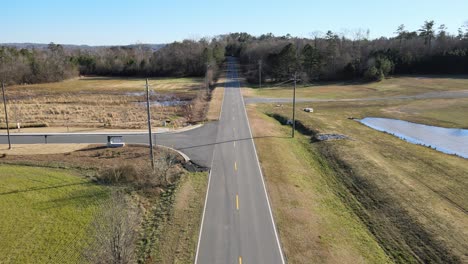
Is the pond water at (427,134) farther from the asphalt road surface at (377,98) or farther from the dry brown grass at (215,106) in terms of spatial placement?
the dry brown grass at (215,106)

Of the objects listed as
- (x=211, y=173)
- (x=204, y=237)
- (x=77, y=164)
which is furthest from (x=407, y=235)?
(x=77, y=164)

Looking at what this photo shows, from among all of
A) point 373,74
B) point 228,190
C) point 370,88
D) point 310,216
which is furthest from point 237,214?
point 373,74

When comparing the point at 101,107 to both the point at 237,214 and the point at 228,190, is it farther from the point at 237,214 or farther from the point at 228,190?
the point at 237,214

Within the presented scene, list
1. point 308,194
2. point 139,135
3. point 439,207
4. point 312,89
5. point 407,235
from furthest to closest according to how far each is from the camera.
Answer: point 312,89 < point 139,135 < point 308,194 < point 439,207 < point 407,235

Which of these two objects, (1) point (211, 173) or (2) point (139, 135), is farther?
(2) point (139, 135)

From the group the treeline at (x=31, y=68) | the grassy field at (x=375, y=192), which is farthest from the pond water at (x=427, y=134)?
the treeline at (x=31, y=68)

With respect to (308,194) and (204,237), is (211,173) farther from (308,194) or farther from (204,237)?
(204,237)

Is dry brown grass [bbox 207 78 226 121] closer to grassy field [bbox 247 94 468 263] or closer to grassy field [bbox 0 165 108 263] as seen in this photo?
grassy field [bbox 247 94 468 263]

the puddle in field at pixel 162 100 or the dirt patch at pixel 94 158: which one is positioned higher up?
the puddle in field at pixel 162 100
